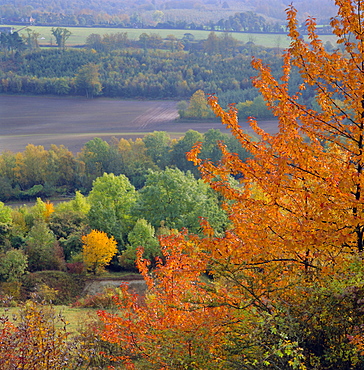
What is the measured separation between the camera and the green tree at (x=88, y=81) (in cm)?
10800

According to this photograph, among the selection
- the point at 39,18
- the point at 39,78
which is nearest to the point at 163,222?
the point at 39,78

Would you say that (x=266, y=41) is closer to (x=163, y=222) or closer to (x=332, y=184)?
(x=163, y=222)

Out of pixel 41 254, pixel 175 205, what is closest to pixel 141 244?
pixel 175 205

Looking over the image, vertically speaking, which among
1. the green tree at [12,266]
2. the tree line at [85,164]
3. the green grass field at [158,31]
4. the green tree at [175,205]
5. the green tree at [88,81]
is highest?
the green grass field at [158,31]

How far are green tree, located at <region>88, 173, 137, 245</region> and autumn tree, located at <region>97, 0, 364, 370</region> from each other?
92.4 feet

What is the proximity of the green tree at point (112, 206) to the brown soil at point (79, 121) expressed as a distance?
40024 mm

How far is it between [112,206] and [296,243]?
111 ft

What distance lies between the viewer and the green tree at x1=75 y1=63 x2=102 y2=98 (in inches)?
4252

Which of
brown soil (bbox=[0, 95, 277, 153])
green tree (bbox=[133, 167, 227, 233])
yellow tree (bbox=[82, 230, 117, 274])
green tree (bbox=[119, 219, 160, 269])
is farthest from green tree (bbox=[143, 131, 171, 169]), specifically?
yellow tree (bbox=[82, 230, 117, 274])

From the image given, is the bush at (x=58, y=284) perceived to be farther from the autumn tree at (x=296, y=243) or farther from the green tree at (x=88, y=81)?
the green tree at (x=88, y=81)

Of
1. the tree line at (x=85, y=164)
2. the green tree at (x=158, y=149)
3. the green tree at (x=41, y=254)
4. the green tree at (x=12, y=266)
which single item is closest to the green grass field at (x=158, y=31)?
the green tree at (x=158, y=149)

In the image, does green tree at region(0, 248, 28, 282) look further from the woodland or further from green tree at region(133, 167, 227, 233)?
the woodland

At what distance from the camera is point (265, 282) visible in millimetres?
9453

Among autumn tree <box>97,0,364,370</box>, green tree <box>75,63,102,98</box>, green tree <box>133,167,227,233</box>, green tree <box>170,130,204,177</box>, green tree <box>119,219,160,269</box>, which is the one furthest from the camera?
green tree <box>75,63,102,98</box>
